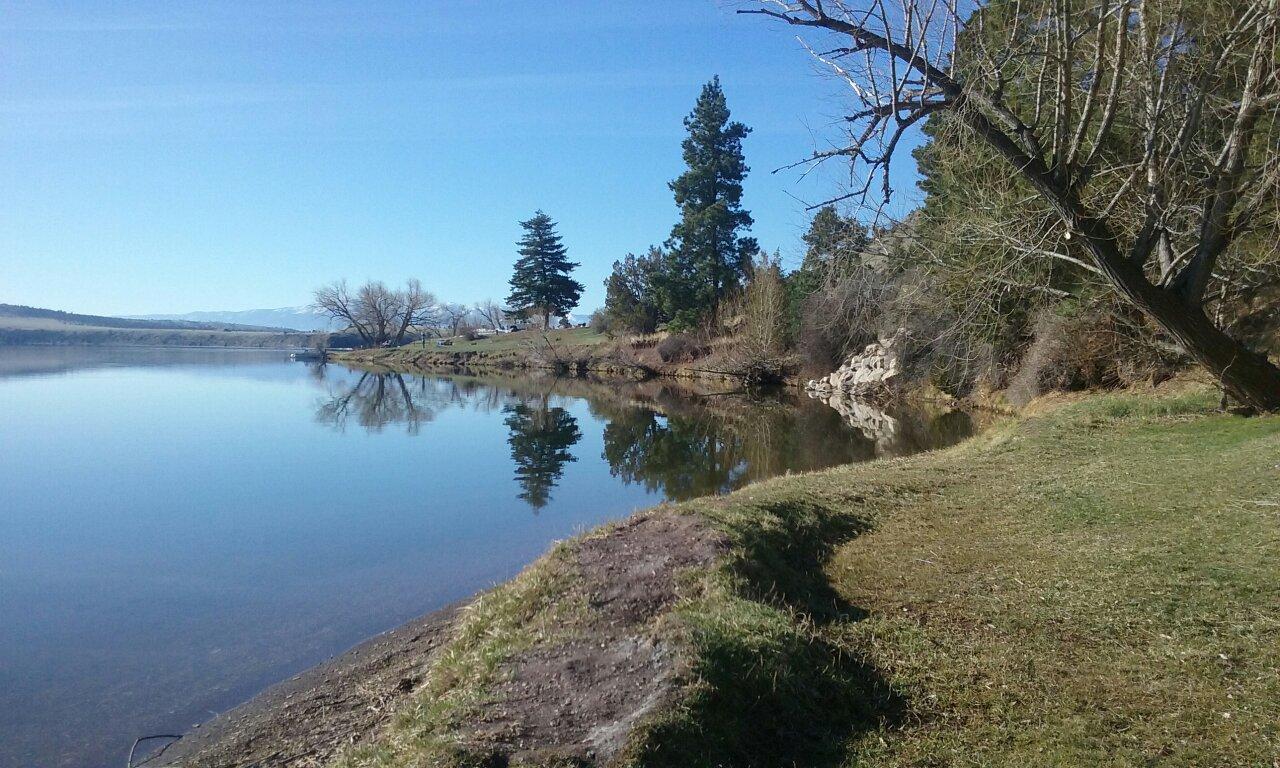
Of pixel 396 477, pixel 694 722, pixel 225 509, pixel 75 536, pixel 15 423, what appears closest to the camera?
pixel 694 722

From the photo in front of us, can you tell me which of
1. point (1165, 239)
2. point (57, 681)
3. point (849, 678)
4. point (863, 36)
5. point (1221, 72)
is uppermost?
point (1221, 72)

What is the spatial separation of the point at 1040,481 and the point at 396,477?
1364 centimetres

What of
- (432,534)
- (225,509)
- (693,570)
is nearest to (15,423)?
(225,509)

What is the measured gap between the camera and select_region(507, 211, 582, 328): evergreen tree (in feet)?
228

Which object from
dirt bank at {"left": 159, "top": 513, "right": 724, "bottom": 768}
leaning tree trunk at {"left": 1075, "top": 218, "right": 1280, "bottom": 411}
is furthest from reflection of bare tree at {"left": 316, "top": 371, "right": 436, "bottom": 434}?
leaning tree trunk at {"left": 1075, "top": 218, "right": 1280, "bottom": 411}

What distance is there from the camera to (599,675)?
4.41 metres

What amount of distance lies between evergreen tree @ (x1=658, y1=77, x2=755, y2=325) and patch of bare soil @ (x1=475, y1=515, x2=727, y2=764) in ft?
134

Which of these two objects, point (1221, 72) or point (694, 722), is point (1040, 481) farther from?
point (694, 722)

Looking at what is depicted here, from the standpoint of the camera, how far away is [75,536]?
12398mm

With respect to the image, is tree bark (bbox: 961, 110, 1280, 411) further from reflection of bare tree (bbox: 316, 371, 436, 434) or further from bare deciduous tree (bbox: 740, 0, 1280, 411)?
reflection of bare tree (bbox: 316, 371, 436, 434)

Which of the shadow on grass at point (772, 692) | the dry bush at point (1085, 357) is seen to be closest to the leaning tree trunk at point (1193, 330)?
the shadow on grass at point (772, 692)

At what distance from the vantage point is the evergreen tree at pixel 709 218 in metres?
46.2

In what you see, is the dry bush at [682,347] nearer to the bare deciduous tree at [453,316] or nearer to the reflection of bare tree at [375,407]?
the reflection of bare tree at [375,407]

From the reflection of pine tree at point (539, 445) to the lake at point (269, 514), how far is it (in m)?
0.11
